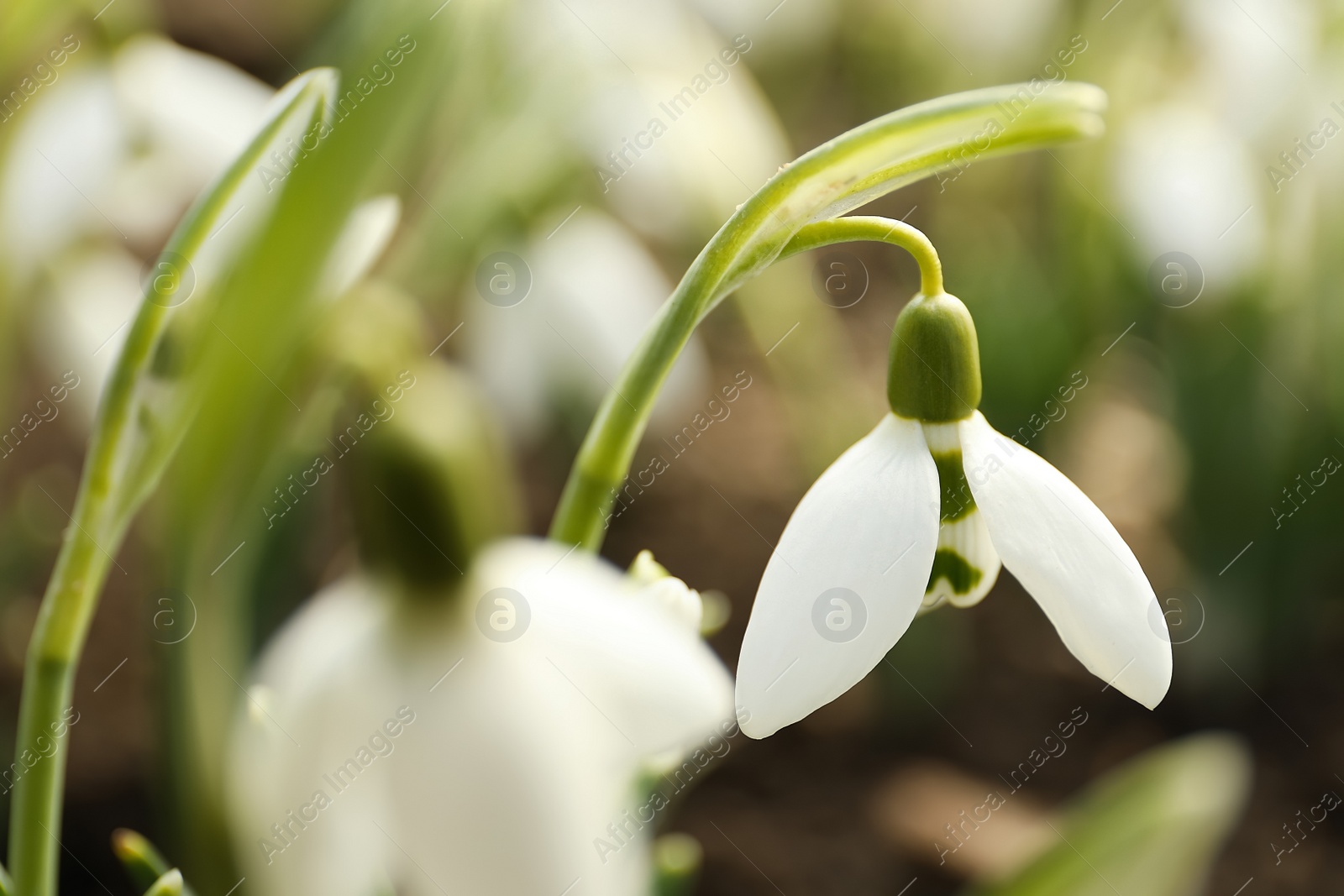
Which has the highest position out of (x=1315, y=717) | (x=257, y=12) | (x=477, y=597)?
(x=257, y=12)

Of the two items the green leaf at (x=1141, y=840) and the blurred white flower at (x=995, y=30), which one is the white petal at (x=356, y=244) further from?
the blurred white flower at (x=995, y=30)

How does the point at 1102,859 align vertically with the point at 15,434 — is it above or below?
below

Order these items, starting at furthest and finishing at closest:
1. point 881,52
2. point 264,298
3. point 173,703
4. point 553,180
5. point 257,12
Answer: point 257,12 → point 881,52 → point 553,180 → point 173,703 → point 264,298

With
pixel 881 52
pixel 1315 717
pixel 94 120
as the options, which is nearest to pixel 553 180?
pixel 94 120

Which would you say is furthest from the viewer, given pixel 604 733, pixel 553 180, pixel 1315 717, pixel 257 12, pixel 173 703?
pixel 257 12

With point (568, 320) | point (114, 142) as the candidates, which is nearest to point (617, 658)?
point (114, 142)

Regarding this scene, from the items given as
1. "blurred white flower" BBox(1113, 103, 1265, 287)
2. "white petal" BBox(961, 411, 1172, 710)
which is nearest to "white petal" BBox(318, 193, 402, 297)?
"white petal" BBox(961, 411, 1172, 710)

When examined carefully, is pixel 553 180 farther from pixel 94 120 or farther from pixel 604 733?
pixel 604 733

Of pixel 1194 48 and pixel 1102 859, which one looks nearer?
pixel 1102 859
